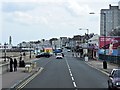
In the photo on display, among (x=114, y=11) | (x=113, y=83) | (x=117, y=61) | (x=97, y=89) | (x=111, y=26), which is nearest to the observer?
(x=113, y=83)

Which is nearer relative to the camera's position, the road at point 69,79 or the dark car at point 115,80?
the dark car at point 115,80

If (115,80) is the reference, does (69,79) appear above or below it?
below

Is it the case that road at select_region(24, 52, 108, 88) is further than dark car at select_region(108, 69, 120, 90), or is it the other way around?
road at select_region(24, 52, 108, 88)

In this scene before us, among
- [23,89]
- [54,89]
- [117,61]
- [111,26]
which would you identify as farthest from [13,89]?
[111,26]

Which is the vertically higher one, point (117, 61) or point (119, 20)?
point (119, 20)

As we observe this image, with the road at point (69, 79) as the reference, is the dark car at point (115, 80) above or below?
above

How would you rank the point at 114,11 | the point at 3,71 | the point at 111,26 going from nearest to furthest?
the point at 3,71 < the point at 114,11 < the point at 111,26

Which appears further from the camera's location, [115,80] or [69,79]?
[69,79]

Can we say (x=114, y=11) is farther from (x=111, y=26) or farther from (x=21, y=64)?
(x=21, y=64)

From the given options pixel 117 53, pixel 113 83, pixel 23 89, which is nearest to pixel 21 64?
pixel 117 53

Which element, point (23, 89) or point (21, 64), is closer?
point (23, 89)

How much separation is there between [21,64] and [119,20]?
9139 cm

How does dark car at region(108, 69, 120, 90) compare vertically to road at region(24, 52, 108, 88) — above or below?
above

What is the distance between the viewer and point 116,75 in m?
21.1
